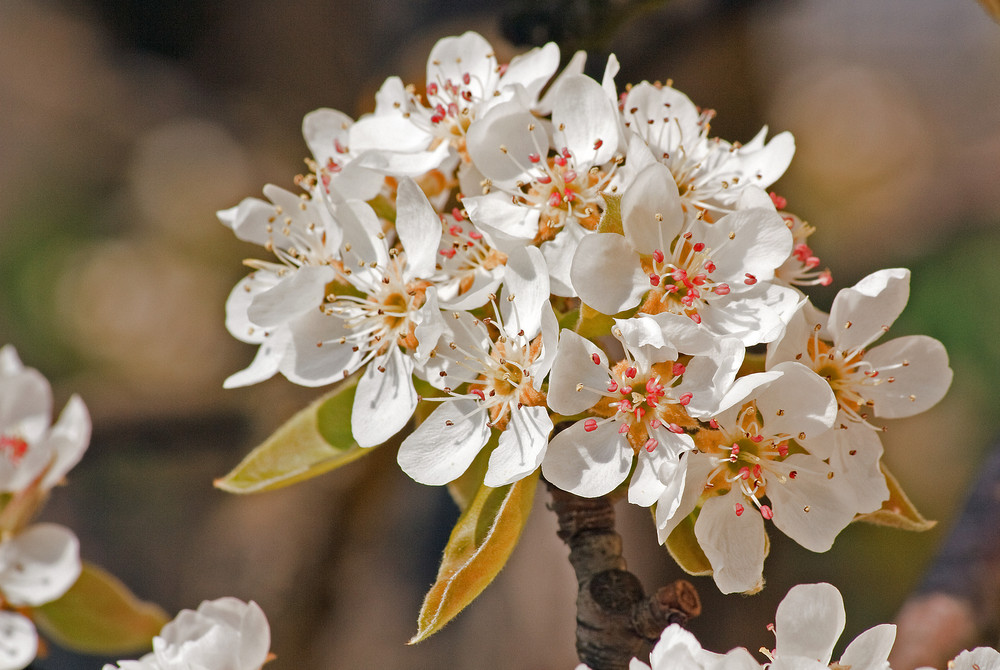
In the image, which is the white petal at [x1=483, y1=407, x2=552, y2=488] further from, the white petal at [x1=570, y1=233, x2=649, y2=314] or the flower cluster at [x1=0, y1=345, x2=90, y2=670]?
the flower cluster at [x1=0, y1=345, x2=90, y2=670]

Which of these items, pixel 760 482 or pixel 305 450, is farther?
pixel 305 450

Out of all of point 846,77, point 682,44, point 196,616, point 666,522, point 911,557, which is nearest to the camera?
point 666,522

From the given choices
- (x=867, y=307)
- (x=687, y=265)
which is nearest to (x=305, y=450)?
(x=687, y=265)

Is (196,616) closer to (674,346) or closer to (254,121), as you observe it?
(674,346)

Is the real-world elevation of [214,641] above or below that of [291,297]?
below

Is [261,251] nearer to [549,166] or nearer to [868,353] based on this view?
[549,166]

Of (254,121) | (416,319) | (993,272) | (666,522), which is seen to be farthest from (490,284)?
(254,121)
